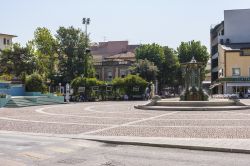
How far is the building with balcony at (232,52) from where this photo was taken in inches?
2564

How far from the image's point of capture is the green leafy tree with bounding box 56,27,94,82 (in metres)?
68.6

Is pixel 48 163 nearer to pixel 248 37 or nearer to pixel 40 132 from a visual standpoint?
pixel 40 132

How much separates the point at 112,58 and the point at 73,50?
2215 centimetres

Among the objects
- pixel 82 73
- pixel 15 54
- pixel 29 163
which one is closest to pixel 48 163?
pixel 29 163

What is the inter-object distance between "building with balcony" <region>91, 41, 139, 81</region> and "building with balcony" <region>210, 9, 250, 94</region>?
55.5 ft

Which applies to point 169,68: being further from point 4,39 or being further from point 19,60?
point 4,39

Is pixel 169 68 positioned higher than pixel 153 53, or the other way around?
pixel 153 53

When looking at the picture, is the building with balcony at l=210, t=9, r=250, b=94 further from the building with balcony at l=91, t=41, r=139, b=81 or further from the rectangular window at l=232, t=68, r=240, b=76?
the building with balcony at l=91, t=41, r=139, b=81

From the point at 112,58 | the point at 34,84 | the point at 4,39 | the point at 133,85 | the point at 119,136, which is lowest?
the point at 119,136

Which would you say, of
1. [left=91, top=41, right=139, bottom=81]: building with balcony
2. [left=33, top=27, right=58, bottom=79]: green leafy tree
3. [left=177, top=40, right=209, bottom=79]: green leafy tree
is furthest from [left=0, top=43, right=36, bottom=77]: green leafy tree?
[left=177, top=40, right=209, bottom=79]: green leafy tree

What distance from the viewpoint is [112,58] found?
9031 cm

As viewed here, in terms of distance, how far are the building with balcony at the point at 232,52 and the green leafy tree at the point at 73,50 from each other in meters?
22.2

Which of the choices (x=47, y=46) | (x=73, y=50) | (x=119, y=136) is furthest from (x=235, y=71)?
(x=119, y=136)

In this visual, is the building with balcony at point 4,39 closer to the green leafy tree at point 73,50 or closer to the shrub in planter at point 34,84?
the green leafy tree at point 73,50
